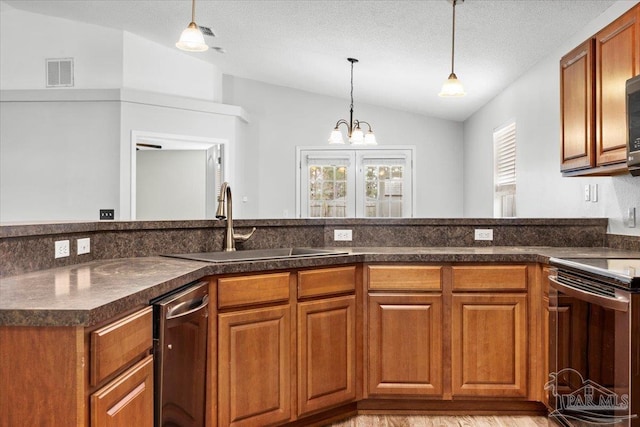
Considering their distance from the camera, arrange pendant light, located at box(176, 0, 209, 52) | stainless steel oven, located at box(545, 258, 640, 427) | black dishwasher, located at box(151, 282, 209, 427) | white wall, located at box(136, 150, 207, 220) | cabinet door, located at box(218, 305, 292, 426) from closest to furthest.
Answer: black dishwasher, located at box(151, 282, 209, 427) → stainless steel oven, located at box(545, 258, 640, 427) → cabinet door, located at box(218, 305, 292, 426) → pendant light, located at box(176, 0, 209, 52) → white wall, located at box(136, 150, 207, 220)

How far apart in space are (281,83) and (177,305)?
5.58m

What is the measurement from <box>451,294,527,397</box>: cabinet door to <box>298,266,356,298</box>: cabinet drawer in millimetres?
572

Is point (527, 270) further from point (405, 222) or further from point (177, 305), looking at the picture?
point (177, 305)

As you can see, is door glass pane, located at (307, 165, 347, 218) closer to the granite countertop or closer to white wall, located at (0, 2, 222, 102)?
white wall, located at (0, 2, 222, 102)

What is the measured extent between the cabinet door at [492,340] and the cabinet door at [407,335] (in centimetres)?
10

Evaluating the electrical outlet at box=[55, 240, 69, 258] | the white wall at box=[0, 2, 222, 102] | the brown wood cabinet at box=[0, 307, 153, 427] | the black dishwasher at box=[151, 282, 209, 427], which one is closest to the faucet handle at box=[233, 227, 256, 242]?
the black dishwasher at box=[151, 282, 209, 427]

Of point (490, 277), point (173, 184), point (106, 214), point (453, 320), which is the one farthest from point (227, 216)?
point (173, 184)

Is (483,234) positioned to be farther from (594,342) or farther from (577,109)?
(594,342)

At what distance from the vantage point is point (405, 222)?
3.16 m

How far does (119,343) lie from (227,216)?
1.41 meters

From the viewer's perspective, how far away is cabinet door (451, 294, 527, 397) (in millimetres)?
2688

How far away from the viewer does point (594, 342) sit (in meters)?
2.16

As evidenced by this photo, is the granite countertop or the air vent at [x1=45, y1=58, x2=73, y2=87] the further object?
the air vent at [x1=45, y1=58, x2=73, y2=87]

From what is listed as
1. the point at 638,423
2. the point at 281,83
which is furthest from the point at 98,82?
the point at 638,423
